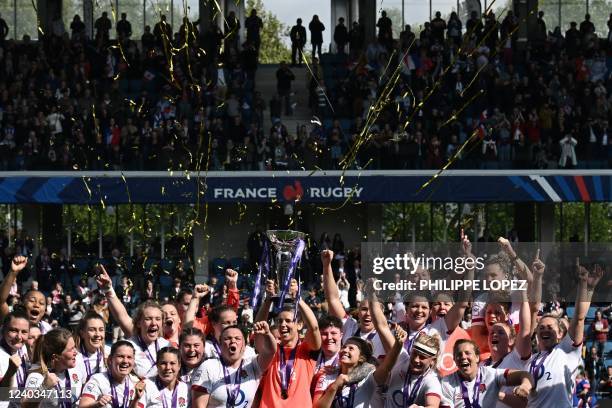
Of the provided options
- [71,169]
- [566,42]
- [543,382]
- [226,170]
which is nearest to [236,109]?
[226,170]

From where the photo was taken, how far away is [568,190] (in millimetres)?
26219

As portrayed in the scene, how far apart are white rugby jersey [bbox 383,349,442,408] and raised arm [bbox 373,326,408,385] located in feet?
0.28

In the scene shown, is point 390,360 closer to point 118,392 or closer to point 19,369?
point 118,392

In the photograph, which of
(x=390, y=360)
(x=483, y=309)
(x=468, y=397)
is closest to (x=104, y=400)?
(x=390, y=360)

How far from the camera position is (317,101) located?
28.1 metres

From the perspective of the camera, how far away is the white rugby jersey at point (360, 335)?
10.6 meters

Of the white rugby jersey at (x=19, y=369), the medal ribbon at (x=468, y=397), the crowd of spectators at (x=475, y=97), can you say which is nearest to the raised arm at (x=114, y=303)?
the white rugby jersey at (x=19, y=369)

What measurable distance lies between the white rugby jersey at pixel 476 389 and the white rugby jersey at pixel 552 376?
0.59 m

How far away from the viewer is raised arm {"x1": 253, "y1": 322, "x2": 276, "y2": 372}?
9406mm

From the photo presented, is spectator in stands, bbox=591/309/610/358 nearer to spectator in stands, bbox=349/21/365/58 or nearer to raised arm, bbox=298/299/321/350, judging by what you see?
spectator in stands, bbox=349/21/365/58

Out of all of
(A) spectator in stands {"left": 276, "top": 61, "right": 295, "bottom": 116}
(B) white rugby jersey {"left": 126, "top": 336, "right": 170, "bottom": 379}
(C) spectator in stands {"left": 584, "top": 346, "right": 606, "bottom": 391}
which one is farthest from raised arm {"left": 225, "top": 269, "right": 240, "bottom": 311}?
(A) spectator in stands {"left": 276, "top": 61, "right": 295, "bottom": 116}

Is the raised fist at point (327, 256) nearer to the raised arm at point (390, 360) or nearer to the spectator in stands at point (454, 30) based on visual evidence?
the raised arm at point (390, 360)

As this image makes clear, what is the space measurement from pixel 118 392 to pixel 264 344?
1021 millimetres

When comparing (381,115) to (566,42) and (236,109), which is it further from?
(566,42)
